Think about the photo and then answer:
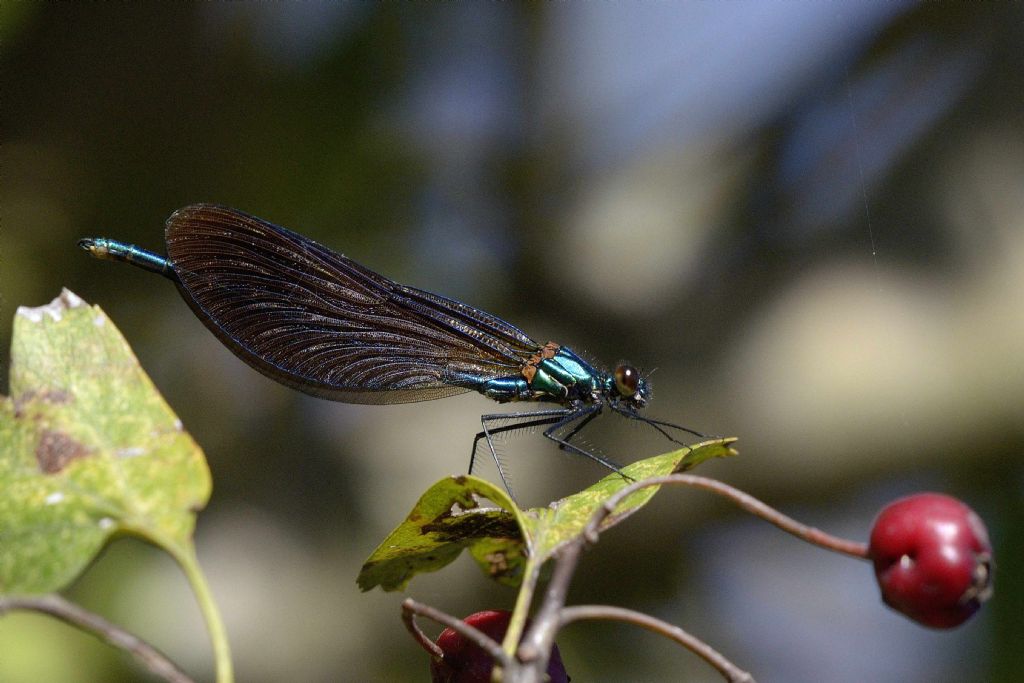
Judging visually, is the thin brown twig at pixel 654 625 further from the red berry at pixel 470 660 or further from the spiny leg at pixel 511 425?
the spiny leg at pixel 511 425

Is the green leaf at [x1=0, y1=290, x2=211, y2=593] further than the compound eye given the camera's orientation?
No

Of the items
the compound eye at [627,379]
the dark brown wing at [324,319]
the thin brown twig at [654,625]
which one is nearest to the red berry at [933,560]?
the thin brown twig at [654,625]

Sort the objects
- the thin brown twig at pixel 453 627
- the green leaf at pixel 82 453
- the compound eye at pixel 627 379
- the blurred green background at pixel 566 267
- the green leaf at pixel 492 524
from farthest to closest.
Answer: the blurred green background at pixel 566 267
the compound eye at pixel 627 379
the green leaf at pixel 492 524
the green leaf at pixel 82 453
the thin brown twig at pixel 453 627

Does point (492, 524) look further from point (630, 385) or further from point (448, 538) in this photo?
point (630, 385)

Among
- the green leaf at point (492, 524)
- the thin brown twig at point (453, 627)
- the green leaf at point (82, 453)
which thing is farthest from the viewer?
the green leaf at point (492, 524)

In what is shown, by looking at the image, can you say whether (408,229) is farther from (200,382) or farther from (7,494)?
(7,494)

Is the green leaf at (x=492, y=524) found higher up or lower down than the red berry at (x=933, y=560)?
lower down

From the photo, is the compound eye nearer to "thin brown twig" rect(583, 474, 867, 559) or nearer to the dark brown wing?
the dark brown wing

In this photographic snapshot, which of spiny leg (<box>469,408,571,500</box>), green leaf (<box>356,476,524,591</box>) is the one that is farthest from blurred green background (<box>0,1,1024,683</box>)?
green leaf (<box>356,476,524,591</box>)

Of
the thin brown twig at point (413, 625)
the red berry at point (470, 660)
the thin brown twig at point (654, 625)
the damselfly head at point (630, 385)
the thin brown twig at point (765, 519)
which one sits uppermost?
the thin brown twig at point (765, 519)
